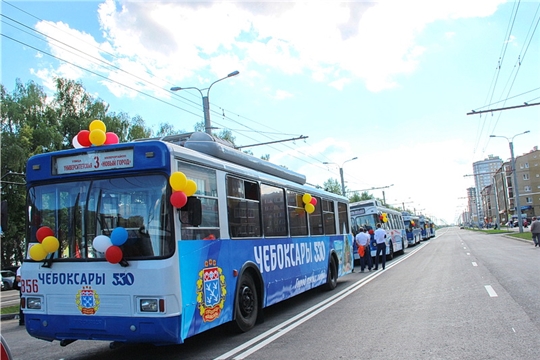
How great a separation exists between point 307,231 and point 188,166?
17.4 ft

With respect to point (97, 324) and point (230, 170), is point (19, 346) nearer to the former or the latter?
→ point (97, 324)

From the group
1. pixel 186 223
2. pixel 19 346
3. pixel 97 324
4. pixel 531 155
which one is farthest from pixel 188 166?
pixel 531 155

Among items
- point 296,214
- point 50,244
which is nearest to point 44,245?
point 50,244

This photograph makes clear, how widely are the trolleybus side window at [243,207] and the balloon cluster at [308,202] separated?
8.79 ft

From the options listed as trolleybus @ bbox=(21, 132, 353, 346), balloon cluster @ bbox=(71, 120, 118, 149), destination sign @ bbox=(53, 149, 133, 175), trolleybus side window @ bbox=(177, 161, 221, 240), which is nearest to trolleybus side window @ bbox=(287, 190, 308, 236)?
trolleybus @ bbox=(21, 132, 353, 346)

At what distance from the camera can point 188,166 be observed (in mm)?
6512

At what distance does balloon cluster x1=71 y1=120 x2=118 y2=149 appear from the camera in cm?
648

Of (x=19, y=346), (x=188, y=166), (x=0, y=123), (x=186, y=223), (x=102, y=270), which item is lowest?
(x=19, y=346)

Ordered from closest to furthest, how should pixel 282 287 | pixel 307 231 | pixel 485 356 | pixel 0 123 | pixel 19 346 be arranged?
1. pixel 485 356
2. pixel 19 346
3. pixel 282 287
4. pixel 307 231
5. pixel 0 123

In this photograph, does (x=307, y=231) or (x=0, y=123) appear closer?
(x=307, y=231)

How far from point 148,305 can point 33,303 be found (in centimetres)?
181

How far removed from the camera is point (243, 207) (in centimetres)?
796

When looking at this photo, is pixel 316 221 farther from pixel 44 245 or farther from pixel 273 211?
pixel 44 245

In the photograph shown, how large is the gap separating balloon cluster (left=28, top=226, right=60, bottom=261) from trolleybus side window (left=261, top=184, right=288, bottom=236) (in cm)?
370
